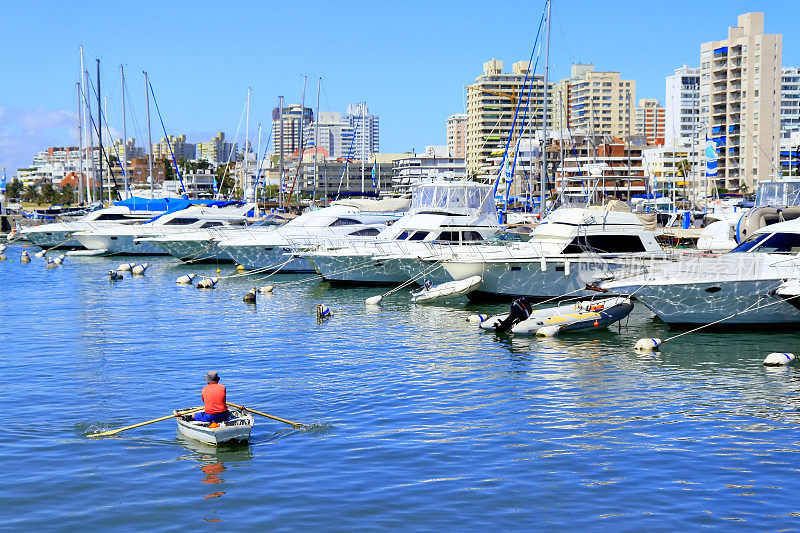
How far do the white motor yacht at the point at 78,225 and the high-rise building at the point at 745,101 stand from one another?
107m

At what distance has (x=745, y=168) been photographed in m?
153

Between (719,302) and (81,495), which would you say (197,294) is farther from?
(81,495)

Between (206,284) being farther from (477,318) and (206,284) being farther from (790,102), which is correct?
(790,102)

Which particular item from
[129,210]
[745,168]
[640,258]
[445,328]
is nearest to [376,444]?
[445,328]

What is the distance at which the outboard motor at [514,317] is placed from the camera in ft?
89.5

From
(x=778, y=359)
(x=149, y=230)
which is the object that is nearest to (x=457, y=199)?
(x=778, y=359)

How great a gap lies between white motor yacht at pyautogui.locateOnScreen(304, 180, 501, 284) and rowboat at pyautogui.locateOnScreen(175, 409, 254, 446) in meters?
A: 20.1

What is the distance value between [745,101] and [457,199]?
423ft

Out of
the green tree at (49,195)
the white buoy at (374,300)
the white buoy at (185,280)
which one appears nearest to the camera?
the white buoy at (374,300)

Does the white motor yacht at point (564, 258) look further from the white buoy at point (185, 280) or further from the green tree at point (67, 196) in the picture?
the green tree at point (67, 196)

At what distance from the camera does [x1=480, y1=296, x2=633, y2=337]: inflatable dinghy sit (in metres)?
26.9

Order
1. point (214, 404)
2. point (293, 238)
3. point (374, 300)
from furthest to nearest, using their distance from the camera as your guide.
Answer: point (293, 238)
point (374, 300)
point (214, 404)

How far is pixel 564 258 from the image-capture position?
31688mm

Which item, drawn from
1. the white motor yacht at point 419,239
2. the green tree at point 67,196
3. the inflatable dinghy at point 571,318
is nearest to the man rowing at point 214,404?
the inflatable dinghy at point 571,318
